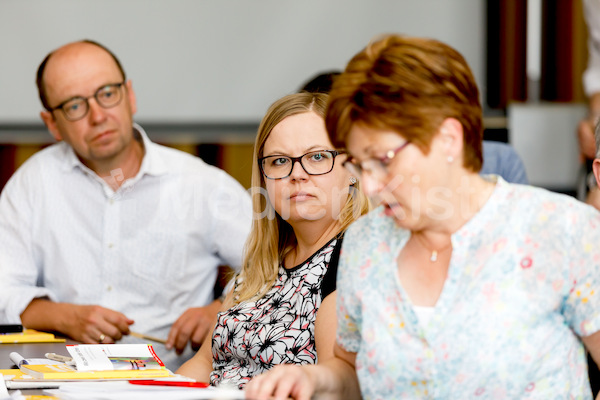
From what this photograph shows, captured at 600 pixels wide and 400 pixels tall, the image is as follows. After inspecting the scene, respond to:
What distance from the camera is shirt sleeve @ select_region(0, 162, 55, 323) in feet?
8.02

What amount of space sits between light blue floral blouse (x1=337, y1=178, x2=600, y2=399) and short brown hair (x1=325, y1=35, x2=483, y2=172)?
0.17 meters

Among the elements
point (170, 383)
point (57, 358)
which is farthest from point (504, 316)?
point (57, 358)

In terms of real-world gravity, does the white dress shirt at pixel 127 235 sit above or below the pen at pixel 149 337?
above

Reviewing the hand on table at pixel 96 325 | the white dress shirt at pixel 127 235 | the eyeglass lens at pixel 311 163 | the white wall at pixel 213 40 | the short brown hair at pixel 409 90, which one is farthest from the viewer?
the white wall at pixel 213 40

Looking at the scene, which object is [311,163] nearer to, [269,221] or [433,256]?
[269,221]

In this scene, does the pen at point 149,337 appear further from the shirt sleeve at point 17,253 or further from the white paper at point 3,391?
the white paper at point 3,391

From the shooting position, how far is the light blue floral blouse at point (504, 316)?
3.96ft

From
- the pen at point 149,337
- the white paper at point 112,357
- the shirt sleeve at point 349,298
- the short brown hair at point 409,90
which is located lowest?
the pen at point 149,337

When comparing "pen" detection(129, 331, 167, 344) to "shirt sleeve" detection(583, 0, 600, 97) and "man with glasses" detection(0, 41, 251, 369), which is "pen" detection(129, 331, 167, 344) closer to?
"man with glasses" detection(0, 41, 251, 369)

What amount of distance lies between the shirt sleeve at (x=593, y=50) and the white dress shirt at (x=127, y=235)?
155cm

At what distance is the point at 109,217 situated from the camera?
2.68 meters

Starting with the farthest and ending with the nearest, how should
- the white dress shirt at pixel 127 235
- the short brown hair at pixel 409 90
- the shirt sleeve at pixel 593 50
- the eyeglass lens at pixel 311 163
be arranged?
the shirt sleeve at pixel 593 50
the white dress shirt at pixel 127 235
the eyeglass lens at pixel 311 163
the short brown hair at pixel 409 90

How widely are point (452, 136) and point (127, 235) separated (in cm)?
169

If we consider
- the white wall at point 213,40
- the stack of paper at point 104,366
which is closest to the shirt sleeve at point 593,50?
the white wall at point 213,40
